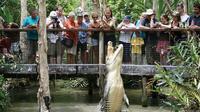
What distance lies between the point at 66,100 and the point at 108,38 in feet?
8.18

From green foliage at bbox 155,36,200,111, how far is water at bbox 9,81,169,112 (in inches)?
116

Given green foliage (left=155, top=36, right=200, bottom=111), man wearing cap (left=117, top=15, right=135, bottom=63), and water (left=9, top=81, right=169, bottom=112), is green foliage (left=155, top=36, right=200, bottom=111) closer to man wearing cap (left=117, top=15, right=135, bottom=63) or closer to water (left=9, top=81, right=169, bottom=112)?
man wearing cap (left=117, top=15, right=135, bottom=63)

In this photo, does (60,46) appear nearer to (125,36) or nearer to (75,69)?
(75,69)

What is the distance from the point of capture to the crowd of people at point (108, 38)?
1268 cm

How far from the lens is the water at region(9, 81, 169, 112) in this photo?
13078 millimetres

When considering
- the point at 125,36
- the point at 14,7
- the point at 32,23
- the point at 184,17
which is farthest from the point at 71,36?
the point at 14,7

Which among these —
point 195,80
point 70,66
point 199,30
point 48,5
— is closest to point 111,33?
point 70,66

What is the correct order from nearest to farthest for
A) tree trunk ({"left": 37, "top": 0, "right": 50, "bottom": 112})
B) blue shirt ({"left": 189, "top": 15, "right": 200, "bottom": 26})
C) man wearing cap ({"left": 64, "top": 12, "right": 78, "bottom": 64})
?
tree trunk ({"left": 37, "top": 0, "right": 50, "bottom": 112}) < blue shirt ({"left": 189, "top": 15, "right": 200, "bottom": 26}) < man wearing cap ({"left": 64, "top": 12, "right": 78, "bottom": 64})

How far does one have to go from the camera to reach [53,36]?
513 inches

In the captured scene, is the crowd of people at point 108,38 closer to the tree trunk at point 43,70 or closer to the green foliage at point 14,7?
the tree trunk at point 43,70

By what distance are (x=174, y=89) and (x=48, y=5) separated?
12.6 m

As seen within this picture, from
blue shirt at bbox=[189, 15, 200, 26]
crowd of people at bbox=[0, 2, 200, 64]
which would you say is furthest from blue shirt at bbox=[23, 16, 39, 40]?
blue shirt at bbox=[189, 15, 200, 26]

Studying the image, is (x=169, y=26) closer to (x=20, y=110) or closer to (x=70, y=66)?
(x=70, y=66)

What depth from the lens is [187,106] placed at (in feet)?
30.2
